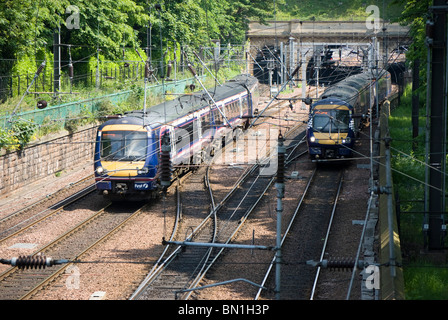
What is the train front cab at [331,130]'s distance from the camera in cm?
2952

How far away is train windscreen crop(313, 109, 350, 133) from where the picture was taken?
29641mm

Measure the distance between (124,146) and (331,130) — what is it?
10340 mm

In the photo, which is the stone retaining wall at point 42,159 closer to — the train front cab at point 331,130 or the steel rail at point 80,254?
the steel rail at point 80,254

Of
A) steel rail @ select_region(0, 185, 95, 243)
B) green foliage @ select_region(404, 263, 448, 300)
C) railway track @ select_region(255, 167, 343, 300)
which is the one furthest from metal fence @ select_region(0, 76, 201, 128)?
green foliage @ select_region(404, 263, 448, 300)

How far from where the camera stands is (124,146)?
23.2m

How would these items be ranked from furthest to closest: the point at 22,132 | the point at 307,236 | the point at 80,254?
the point at 22,132, the point at 307,236, the point at 80,254

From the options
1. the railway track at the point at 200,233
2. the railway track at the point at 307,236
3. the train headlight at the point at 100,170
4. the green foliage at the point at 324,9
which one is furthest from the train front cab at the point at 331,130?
the green foliage at the point at 324,9

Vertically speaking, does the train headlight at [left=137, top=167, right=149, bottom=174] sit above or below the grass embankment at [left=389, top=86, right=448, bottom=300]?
above

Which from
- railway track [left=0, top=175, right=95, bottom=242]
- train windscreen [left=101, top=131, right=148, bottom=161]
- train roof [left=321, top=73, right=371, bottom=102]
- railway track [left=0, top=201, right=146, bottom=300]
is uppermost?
train roof [left=321, top=73, right=371, bottom=102]

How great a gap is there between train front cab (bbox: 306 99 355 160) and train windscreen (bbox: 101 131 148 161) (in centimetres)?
933

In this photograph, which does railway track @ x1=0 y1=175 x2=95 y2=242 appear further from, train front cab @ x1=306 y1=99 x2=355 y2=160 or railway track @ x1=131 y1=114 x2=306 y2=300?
train front cab @ x1=306 y1=99 x2=355 y2=160

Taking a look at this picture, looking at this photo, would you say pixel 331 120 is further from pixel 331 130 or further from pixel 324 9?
pixel 324 9

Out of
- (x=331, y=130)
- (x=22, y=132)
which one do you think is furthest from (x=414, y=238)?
(x=22, y=132)

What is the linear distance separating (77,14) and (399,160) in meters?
21.1
